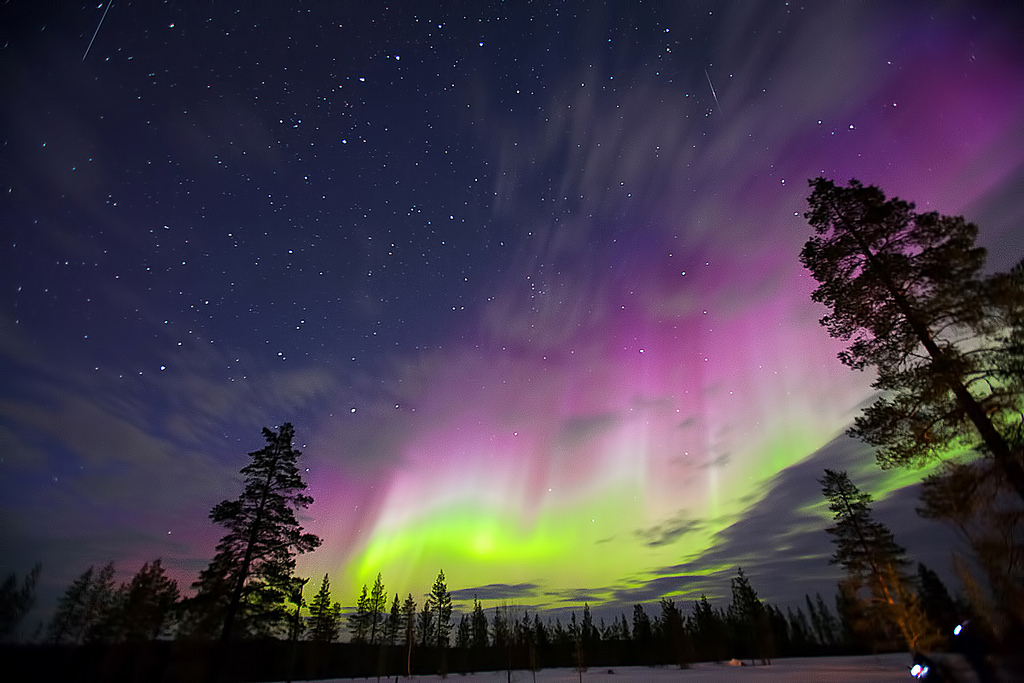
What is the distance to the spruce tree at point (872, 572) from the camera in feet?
84.4

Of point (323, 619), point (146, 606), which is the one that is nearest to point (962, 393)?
point (146, 606)

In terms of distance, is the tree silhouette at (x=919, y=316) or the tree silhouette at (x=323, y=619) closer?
the tree silhouette at (x=919, y=316)

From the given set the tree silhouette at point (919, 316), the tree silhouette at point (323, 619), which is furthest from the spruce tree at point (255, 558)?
the tree silhouette at point (323, 619)

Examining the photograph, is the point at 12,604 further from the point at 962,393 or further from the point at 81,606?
the point at 962,393

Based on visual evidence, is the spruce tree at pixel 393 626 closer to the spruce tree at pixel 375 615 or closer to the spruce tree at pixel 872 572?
the spruce tree at pixel 375 615

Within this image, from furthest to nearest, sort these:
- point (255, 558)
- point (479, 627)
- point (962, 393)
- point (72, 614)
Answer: point (479, 627), point (72, 614), point (255, 558), point (962, 393)

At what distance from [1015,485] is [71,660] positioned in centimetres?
5778

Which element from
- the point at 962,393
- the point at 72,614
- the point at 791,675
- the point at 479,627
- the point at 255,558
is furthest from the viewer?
the point at 479,627

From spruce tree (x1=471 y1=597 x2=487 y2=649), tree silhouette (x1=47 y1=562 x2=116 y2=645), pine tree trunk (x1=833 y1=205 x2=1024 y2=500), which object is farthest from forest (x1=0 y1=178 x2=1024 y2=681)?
spruce tree (x1=471 y1=597 x2=487 y2=649)

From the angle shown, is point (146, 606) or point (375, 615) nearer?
point (146, 606)

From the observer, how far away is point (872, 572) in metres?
27.8

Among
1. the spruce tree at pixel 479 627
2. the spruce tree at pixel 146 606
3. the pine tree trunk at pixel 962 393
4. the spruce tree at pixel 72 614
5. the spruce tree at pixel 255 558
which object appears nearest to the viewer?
the pine tree trunk at pixel 962 393

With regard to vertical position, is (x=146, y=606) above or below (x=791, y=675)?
above

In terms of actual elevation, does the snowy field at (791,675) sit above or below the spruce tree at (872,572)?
below
